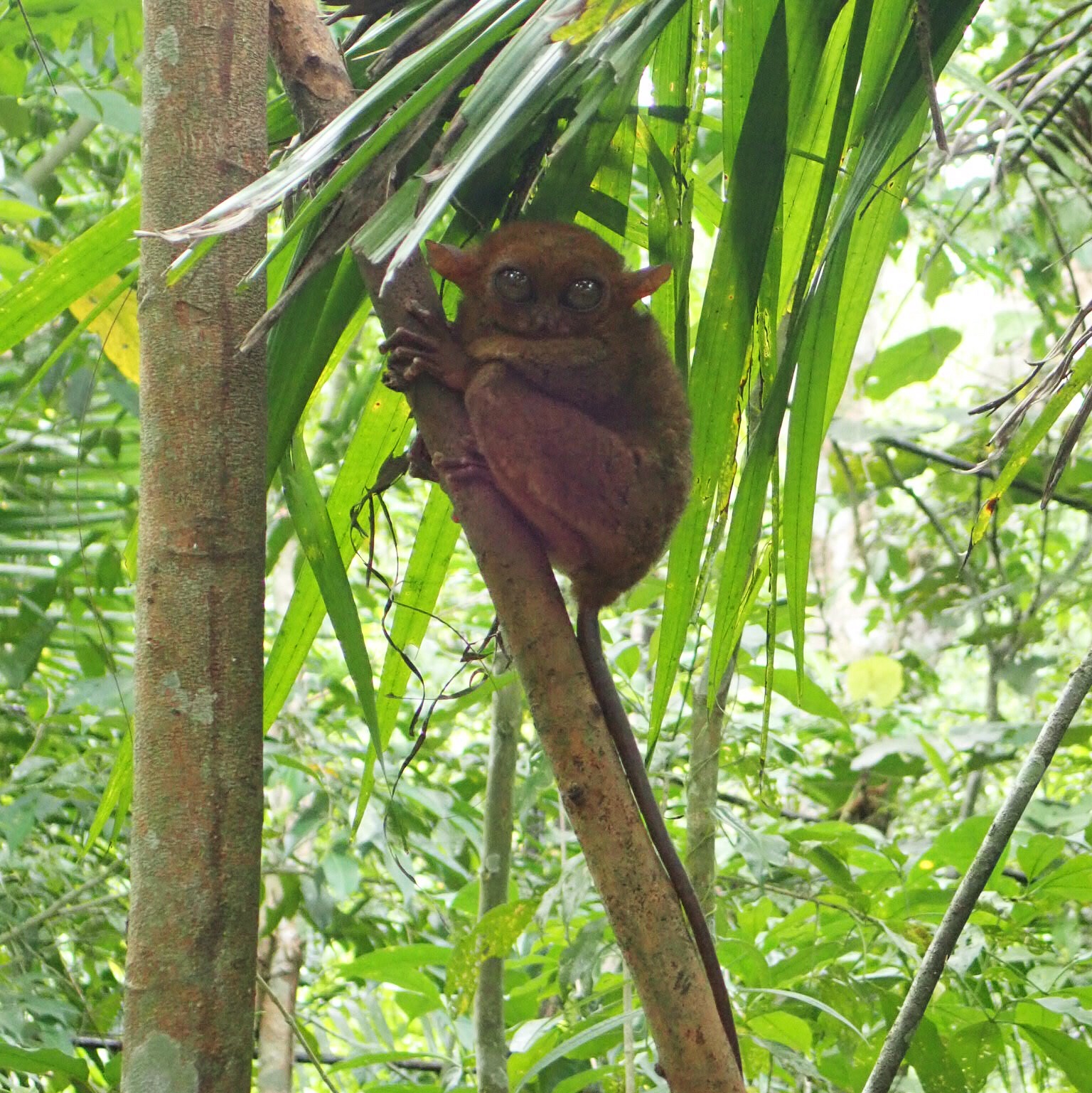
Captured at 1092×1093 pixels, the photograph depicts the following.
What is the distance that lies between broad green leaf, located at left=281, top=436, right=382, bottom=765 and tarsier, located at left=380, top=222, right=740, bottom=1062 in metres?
0.29

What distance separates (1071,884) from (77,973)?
2.93 meters

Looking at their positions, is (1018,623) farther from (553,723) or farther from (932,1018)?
(553,723)

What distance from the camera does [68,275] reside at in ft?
5.92

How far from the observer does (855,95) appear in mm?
1583

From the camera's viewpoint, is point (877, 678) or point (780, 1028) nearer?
point (780, 1028)

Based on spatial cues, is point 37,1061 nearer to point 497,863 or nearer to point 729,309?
point 497,863

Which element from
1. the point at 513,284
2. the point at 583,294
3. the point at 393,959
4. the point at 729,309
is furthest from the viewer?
the point at 393,959

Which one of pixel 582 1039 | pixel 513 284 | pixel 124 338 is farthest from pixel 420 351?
pixel 582 1039

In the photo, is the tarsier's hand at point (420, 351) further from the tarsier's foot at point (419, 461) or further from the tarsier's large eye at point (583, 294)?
the tarsier's large eye at point (583, 294)

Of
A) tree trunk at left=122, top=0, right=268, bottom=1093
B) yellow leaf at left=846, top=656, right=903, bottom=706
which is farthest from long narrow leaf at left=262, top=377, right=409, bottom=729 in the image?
yellow leaf at left=846, top=656, right=903, bottom=706

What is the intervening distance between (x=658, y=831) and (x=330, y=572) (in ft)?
2.16

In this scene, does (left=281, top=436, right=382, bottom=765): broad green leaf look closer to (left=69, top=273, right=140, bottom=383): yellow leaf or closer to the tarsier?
the tarsier

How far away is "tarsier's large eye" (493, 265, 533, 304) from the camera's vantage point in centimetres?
221

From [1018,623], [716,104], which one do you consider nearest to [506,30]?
[1018,623]
